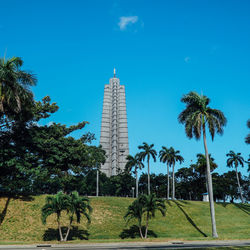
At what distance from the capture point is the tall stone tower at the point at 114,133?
411 ft

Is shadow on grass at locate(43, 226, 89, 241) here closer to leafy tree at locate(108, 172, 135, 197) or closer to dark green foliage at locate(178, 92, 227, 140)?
dark green foliage at locate(178, 92, 227, 140)

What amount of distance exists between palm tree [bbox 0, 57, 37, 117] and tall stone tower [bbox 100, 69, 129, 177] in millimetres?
97917

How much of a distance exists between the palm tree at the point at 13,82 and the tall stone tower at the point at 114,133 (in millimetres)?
97917

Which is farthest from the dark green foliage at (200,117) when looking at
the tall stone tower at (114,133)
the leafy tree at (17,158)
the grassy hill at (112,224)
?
the tall stone tower at (114,133)

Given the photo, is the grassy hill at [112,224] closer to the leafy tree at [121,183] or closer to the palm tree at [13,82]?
the palm tree at [13,82]

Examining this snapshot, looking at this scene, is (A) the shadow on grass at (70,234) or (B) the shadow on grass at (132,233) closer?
(A) the shadow on grass at (70,234)

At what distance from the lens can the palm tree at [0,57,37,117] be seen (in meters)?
24.3

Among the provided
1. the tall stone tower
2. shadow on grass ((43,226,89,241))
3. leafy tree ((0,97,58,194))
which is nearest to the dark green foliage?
shadow on grass ((43,226,89,241))

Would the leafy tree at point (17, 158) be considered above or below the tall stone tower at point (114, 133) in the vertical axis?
below

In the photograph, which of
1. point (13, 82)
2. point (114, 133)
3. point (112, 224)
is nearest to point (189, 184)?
point (114, 133)

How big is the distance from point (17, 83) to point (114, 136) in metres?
104

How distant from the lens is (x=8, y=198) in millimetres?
39031

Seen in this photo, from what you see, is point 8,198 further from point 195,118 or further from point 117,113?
point 117,113

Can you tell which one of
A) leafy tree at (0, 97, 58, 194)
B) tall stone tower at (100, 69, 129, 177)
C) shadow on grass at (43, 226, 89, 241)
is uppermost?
tall stone tower at (100, 69, 129, 177)
